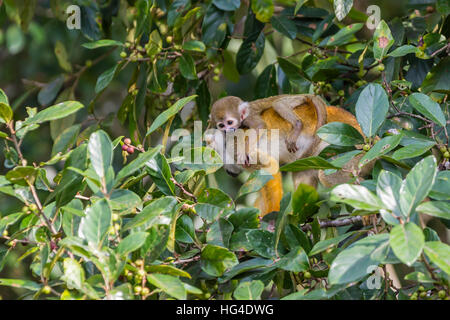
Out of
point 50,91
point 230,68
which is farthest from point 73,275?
point 50,91

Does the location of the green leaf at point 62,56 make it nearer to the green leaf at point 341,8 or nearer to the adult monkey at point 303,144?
the adult monkey at point 303,144

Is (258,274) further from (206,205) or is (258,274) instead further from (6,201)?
(6,201)

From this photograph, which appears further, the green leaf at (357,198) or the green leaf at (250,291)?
the green leaf at (250,291)

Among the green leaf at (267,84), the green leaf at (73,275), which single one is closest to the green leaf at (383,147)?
the green leaf at (73,275)

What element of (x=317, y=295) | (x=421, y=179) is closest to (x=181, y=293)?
(x=317, y=295)

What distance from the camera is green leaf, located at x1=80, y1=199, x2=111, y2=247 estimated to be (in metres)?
1.35

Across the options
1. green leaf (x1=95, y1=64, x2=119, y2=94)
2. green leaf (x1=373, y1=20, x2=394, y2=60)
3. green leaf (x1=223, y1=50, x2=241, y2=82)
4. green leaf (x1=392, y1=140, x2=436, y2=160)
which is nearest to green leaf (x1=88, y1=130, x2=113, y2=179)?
green leaf (x1=392, y1=140, x2=436, y2=160)

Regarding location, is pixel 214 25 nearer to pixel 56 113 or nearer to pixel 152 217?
pixel 56 113

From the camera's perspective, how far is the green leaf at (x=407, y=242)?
1.15 m

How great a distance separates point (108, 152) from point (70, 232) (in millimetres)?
261

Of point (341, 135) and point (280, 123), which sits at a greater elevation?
point (280, 123)

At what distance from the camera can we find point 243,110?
10.1ft

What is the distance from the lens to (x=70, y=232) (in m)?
1.52

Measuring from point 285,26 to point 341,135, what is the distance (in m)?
1.18
